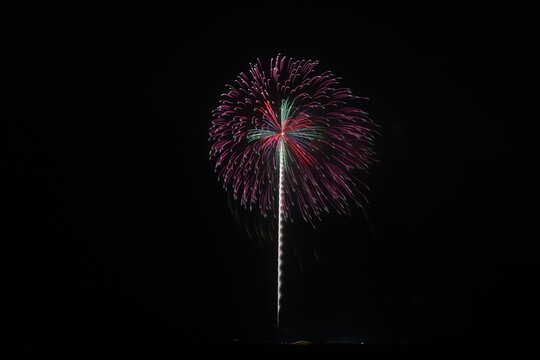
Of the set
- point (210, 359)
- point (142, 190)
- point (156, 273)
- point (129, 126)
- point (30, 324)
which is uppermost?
point (129, 126)

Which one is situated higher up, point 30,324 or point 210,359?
point 30,324

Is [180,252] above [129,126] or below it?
below

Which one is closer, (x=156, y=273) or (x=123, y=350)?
(x=123, y=350)

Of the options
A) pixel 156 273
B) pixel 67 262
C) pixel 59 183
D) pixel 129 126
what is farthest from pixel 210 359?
pixel 129 126

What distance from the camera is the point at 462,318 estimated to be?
1447cm

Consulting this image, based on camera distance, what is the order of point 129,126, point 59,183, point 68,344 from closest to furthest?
point 68,344 < point 59,183 < point 129,126

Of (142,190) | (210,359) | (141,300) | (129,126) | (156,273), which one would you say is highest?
(129,126)

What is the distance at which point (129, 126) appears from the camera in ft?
41.4

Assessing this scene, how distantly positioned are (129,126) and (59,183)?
9.81 ft

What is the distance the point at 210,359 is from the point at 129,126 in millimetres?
8782

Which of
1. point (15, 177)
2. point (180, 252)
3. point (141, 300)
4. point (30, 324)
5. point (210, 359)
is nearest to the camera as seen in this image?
point (210, 359)

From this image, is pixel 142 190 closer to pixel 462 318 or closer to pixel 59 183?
pixel 59 183

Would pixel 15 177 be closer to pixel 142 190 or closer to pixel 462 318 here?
pixel 142 190

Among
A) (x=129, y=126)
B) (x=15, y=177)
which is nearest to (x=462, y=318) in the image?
(x=129, y=126)
